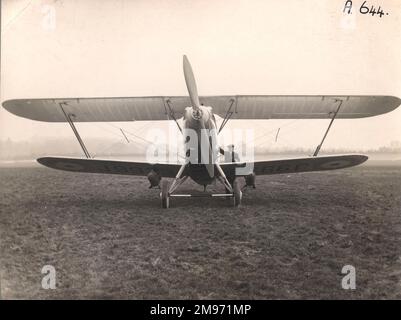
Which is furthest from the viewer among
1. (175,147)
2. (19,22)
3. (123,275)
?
(175,147)

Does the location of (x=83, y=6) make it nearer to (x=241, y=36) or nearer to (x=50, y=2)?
(x=50, y=2)

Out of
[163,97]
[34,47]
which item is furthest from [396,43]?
[34,47]

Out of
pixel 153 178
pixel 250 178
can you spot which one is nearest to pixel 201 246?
pixel 153 178

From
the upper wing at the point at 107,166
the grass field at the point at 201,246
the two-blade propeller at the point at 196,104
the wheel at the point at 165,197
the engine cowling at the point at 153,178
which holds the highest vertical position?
the two-blade propeller at the point at 196,104

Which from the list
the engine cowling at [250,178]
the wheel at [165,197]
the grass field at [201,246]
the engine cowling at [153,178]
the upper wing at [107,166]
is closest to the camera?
the grass field at [201,246]

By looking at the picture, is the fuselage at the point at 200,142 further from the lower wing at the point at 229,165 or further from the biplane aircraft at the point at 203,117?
the lower wing at the point at 229,165

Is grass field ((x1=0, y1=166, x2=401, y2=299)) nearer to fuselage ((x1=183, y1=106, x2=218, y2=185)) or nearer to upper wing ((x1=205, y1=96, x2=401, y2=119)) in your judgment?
fuselage ((x1=183, y1=106, x2=218, y2=185))

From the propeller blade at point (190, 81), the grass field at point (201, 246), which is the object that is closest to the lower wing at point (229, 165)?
the grass field at point (201, 246)
